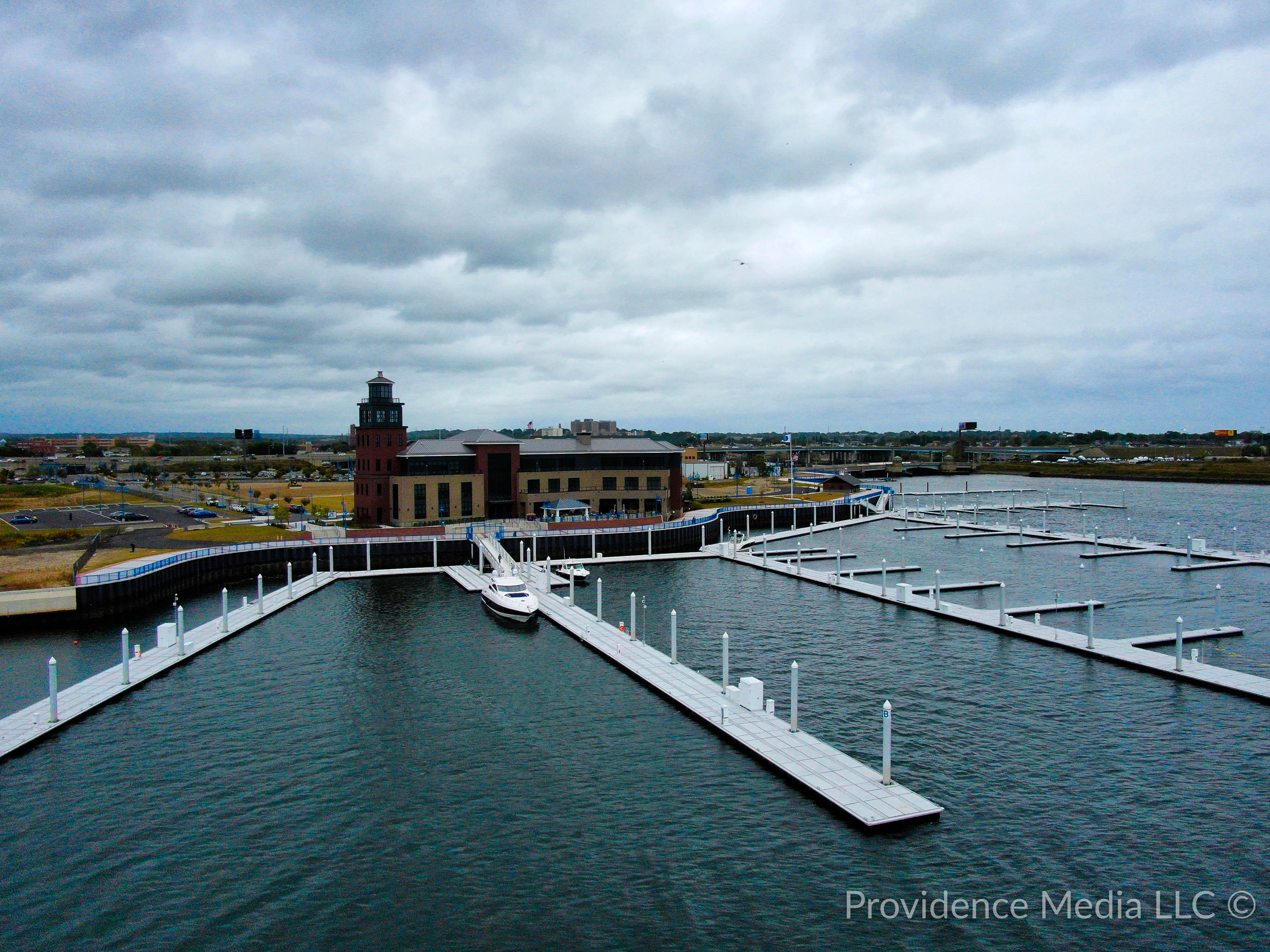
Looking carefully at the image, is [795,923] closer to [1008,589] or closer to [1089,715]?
[1089,715]

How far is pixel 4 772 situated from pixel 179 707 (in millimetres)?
8296

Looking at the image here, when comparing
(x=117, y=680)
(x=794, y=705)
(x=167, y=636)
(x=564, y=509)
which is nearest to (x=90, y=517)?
(x=564, y=509)

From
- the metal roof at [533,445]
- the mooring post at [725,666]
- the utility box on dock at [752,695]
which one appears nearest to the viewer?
the utility box on dock at [752,695]

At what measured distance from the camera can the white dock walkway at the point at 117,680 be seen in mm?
33875

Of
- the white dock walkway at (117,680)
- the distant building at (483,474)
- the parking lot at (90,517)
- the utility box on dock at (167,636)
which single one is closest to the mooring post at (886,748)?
the white dock walkway at (117,680)

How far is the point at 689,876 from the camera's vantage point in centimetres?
2342

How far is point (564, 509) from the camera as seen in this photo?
98875 millimetres

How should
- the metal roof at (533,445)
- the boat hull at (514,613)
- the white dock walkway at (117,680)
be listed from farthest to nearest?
1. the metal roof at (533,445)
2. the boat hull at (514,613)
3. the white dock walkway at (117,680)

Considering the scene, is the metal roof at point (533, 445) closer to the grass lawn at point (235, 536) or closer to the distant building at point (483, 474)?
the distant building at point (483, 474)

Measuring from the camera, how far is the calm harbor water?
21.5 meters

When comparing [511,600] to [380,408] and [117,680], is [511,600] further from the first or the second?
[380,408]

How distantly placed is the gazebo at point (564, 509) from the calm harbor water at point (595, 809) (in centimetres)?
4996

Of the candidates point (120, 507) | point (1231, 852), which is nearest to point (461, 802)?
point (1231, 852)

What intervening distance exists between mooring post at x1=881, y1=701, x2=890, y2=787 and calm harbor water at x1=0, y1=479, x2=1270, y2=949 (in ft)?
6.31
